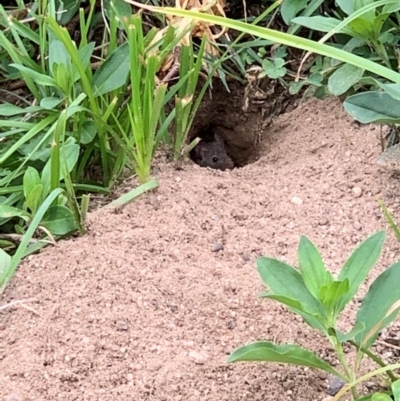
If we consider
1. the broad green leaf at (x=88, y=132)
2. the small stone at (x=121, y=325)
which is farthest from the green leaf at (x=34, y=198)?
the small stone at (x=121, y=325)

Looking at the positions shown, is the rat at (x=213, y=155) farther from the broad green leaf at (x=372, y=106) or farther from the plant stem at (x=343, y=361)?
the plant stem at (x=343, y=361)

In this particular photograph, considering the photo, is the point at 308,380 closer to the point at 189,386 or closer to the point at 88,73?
the point at 189,386

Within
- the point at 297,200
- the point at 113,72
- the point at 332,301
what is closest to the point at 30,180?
the point at 113,72

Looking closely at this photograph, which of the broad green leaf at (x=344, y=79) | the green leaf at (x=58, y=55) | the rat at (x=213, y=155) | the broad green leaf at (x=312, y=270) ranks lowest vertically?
the rat at (x=213, y=155)

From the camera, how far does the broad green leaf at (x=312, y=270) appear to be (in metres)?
0.99

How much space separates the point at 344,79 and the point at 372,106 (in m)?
0.20

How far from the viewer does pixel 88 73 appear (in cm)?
146

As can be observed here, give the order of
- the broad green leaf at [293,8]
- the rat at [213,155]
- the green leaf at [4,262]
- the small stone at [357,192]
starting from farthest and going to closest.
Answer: the rat at [213,155], the broad green leaf at [293,8], the small stone at [357,192], the green leaf at [4,262]

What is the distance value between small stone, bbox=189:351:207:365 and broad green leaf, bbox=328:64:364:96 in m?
0.66

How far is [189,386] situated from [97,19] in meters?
1.05

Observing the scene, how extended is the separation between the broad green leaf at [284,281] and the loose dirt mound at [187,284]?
0.12m

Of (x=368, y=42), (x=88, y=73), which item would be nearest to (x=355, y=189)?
(x=368, y=42)

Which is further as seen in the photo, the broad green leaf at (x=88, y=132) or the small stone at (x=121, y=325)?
the broad green leaf at (x=88, y=132)

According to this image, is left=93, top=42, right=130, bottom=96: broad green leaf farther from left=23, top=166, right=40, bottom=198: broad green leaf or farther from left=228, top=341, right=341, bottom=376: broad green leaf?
left=228, top=341, right=341, bottom=376: broad green leaf
